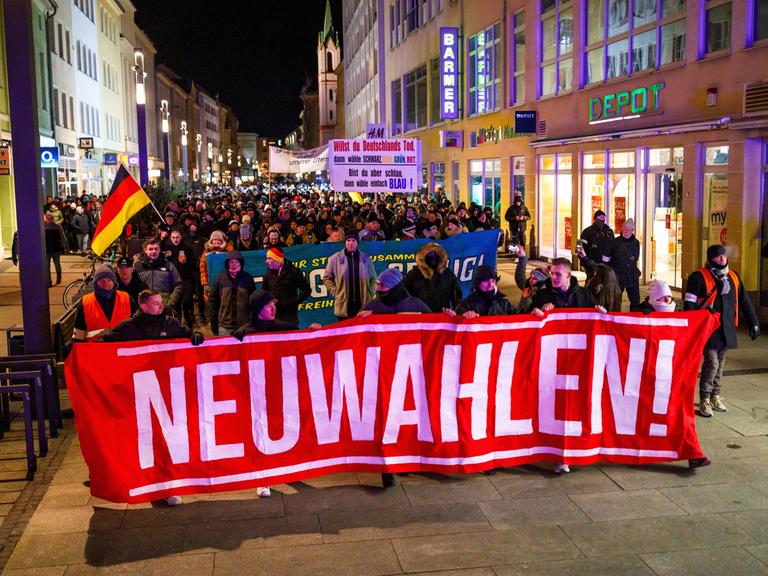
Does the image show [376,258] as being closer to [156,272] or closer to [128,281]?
[156,272]

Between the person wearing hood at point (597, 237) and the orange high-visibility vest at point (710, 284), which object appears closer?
the orange high-visibility vest at point (710, 284)

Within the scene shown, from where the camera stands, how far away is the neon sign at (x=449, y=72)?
101 ft

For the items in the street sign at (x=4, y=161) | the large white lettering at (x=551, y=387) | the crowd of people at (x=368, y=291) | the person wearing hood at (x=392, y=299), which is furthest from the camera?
the street sign at (x=4, y=161)

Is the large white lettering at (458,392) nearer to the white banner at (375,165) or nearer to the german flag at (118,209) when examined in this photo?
A: the german flag at (118,209)

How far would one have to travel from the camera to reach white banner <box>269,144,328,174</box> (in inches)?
955

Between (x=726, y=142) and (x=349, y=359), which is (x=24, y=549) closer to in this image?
(x=349, y=359)

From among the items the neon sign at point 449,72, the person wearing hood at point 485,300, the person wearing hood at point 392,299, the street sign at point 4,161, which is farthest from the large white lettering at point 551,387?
the neon sign at point 449,72

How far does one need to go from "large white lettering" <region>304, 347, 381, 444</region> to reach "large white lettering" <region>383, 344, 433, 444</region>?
0.48ft

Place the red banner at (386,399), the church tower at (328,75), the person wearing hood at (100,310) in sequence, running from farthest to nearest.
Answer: the church tower at (328,75) → the person wearing hood at (100,310) → the red banner at (386,399)

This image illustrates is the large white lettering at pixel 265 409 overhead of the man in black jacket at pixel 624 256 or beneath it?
beneath

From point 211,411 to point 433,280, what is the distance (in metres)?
3.57

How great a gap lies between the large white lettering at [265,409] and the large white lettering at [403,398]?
0.76 metres

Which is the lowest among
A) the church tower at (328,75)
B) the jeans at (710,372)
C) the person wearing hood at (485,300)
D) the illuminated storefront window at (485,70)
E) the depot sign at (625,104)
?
the jeans at (710,372)

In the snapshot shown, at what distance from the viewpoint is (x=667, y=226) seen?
17.5m
